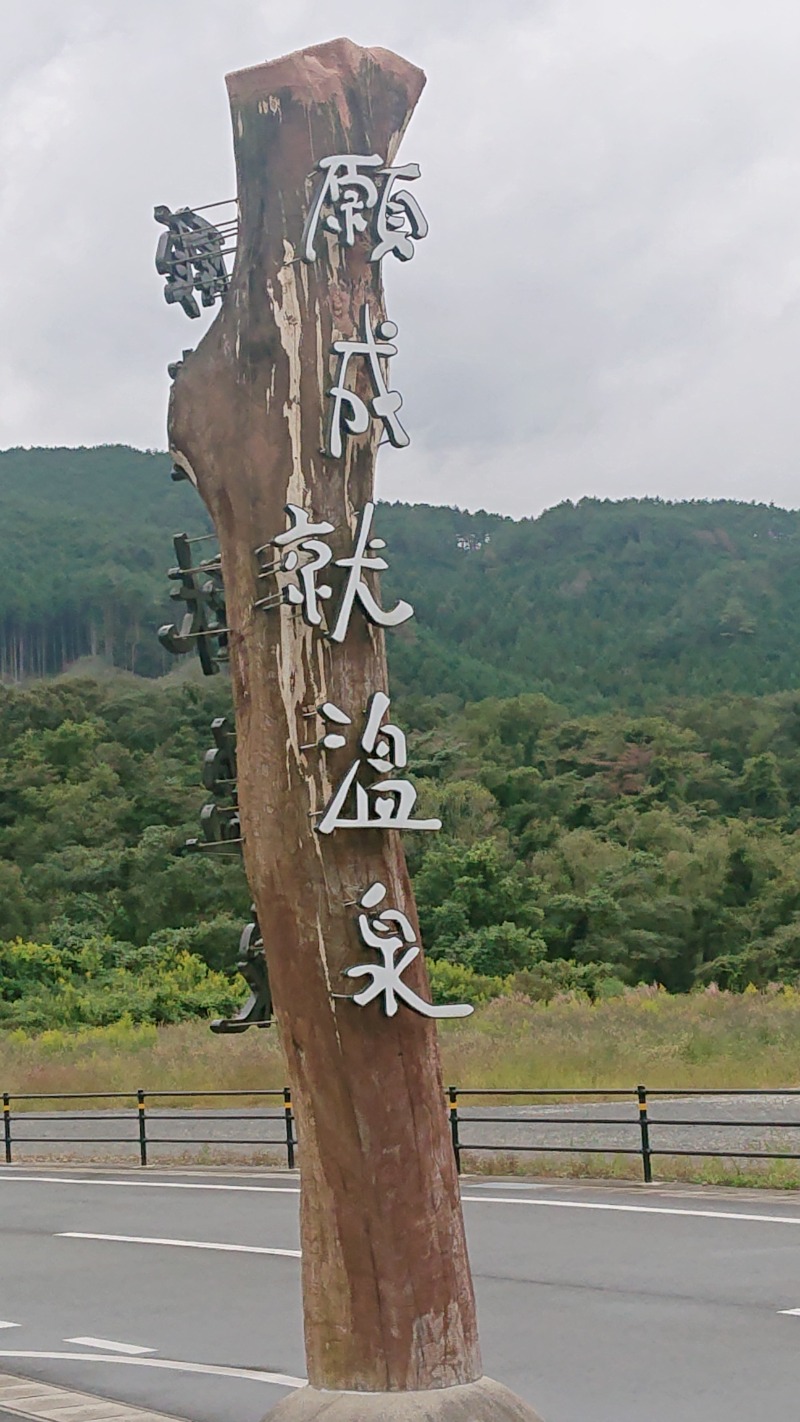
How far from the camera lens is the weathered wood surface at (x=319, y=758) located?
5.98m

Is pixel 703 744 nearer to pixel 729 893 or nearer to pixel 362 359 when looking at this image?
pixel 729 893

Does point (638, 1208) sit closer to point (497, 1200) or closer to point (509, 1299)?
point (497, 1200)

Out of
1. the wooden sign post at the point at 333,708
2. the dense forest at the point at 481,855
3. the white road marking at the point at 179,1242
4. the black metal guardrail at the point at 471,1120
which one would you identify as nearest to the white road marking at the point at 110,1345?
the black metal guardrail at the point at 471,1120

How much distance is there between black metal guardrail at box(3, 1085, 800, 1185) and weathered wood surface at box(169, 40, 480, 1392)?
7231 mm

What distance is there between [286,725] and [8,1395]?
16.1ft

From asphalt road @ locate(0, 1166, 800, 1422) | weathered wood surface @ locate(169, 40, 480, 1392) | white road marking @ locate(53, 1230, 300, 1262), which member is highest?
weathered wood surface @ locate(169, 40, 480, 1392)

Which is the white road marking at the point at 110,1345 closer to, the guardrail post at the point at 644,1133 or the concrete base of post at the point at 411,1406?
the concrete base of post at the point at 411,1406

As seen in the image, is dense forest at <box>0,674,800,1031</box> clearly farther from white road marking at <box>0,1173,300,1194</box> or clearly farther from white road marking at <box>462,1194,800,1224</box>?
white road marking at <box>462,1194,800,1224</box>

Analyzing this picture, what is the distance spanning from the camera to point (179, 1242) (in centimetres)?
1546

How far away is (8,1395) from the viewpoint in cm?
916

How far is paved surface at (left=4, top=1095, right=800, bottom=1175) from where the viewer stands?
71.8 feet

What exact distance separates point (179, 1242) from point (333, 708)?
34.9 feet

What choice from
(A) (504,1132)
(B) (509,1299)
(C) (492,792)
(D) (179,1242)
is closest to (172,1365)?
(B) (509,1299)

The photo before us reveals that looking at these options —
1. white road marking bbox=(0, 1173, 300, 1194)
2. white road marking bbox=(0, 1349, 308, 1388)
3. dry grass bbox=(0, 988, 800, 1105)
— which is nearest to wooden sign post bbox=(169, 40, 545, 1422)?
white road marking bbox=(0, 1349, 308, 1388)
